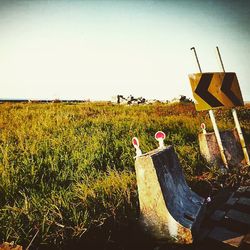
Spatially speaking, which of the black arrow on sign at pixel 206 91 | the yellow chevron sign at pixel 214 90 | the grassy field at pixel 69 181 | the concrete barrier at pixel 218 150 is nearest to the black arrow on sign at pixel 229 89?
the yellow chevron sign at pixel 214 90

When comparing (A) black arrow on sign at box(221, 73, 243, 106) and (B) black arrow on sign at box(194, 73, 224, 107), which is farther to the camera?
(A) black arrow on sign at box(221, 73, 243, 106)

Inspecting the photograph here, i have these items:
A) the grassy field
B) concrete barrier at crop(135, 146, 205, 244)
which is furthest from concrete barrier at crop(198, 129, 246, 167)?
concrete barrier at crop(135, 146, 205, 244)

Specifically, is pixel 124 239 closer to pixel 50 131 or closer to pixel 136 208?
pixel 136 208

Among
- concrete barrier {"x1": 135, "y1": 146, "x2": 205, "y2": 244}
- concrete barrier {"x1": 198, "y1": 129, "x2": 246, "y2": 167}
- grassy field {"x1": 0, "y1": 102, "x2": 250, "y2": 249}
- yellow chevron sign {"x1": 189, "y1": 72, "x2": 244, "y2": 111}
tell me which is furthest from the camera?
concrete barrier {"x1": 198, "y1": 129, "x2": 246, "y2": 167}

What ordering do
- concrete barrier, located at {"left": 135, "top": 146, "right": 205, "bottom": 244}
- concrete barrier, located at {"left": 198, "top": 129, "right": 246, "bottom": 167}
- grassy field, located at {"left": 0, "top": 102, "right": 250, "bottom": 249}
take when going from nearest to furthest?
grassy field, located at {"left": 0, "top": 102, "right": 250, "bottom": 249}
concrete barrier, located at {"left": 135, "top": 146, "right": 205, "bottom": 244}
concrete barrier, located at {"left": 198, "top": 129, "right": 246, "bottom": 167}

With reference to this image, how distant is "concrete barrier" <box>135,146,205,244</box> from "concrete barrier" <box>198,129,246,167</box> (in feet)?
7.12

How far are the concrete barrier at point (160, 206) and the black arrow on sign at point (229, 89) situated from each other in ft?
8.96

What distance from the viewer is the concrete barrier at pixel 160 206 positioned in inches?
117

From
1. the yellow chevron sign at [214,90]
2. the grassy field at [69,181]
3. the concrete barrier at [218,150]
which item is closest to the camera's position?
the grassy field at [69,181]

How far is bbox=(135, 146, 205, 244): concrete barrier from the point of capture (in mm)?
2980

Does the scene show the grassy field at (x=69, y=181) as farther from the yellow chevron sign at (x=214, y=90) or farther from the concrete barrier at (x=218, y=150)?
the yellow chevron sign at (x=214, y=90)

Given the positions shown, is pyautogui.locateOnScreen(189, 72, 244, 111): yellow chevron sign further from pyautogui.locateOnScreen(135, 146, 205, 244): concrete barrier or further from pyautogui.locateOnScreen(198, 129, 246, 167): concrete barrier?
pyautogui.locateOnScreen(135, 146, 205, 244): concrete barrier

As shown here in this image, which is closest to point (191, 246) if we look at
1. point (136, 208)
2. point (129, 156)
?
point (136, 208)

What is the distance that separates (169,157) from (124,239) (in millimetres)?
1255
